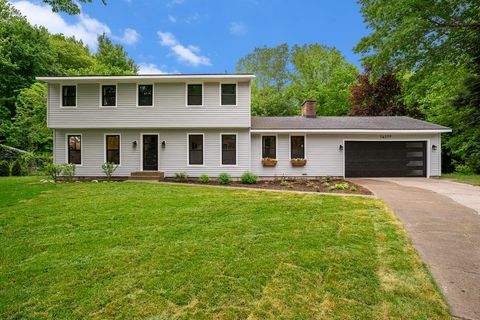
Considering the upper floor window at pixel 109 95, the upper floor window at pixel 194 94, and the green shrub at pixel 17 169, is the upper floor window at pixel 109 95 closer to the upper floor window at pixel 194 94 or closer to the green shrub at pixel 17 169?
the upper floor window at pixel 194 94

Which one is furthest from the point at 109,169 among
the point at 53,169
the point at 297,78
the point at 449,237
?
the point at 297,78

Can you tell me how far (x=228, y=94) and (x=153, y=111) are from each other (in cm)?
359

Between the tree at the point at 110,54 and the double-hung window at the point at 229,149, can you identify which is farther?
the tree at the point at 110,54

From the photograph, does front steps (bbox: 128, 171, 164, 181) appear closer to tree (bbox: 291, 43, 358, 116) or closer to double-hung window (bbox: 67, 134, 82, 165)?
double-hung window (bbox: 67, 134, 82, 165)

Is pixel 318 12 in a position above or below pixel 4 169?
above

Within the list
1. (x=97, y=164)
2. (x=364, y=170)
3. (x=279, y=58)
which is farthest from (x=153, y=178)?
(x=279, y=58)

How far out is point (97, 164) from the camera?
475 inches

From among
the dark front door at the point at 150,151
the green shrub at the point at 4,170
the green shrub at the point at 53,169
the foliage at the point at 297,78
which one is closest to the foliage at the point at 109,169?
the dark front door at the point at 150,151

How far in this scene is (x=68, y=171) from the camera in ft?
36.4

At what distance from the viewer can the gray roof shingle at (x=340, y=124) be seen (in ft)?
39.9

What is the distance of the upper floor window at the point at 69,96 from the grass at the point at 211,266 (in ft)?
26.7

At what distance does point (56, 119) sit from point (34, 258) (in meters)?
10.9

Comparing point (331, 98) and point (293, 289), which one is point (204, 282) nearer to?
point (293, 289)

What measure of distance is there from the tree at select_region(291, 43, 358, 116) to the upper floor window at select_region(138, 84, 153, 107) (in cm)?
1709
